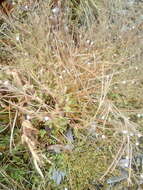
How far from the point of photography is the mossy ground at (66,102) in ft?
4.50

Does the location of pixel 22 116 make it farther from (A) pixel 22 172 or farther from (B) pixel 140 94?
(B) pixel 140 94

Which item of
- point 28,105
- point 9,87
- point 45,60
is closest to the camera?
point 9,87

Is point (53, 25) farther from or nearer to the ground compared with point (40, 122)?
farther from the ground

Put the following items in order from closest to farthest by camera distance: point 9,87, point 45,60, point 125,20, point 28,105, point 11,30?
1. point 9,87
2. point 28,105
3. point 45,60
4. point 11,30
5. point 125,20

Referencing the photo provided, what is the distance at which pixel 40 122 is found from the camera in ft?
4.64

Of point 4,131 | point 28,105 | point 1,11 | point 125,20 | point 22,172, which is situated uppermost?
point 1,11

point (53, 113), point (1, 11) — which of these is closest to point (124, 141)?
point (53, 113)

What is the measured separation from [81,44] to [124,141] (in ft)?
1.85

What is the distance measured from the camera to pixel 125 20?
5.78 feet

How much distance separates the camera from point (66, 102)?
1424 mm

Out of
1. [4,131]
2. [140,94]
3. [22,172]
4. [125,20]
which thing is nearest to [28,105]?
[4,131]

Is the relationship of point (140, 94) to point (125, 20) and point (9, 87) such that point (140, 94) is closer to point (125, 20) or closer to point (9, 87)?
point (125, 20)

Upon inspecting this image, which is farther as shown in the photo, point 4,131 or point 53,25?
point 53,25

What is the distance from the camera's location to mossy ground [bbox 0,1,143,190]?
1.37m
